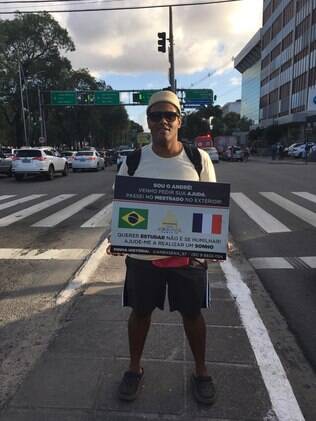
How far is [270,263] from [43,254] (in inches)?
135

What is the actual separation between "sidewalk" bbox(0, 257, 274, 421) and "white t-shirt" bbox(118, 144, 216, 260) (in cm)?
96

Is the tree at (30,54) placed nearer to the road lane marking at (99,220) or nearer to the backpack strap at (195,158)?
the road lane marking at (99,220)

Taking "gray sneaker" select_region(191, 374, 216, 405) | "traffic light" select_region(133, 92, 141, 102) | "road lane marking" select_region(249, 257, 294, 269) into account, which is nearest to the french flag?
"gray sneaker" select_region(191, 374, 216, 405)

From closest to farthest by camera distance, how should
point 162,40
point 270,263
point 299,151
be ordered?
1. point 270,263
2. point 162,40
3. point 299,151

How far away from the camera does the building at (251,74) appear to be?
97938 mm

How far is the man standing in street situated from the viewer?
3025 mm

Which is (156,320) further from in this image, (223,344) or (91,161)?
(91,161)

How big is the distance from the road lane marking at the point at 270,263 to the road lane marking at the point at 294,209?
3.00 meters

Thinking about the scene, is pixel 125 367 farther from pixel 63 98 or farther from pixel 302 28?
pixel 302 28

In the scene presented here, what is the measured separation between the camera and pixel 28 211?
39.3 feet

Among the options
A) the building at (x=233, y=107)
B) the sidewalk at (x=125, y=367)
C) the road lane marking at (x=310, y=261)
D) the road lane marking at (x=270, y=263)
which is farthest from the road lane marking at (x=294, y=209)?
Result: the building at (x=233, y=107)

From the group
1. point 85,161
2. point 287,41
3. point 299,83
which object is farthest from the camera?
point 287,41

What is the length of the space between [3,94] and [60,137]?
26.2 metres

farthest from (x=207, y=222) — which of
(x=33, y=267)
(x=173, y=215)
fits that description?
(x=33, y=267)
